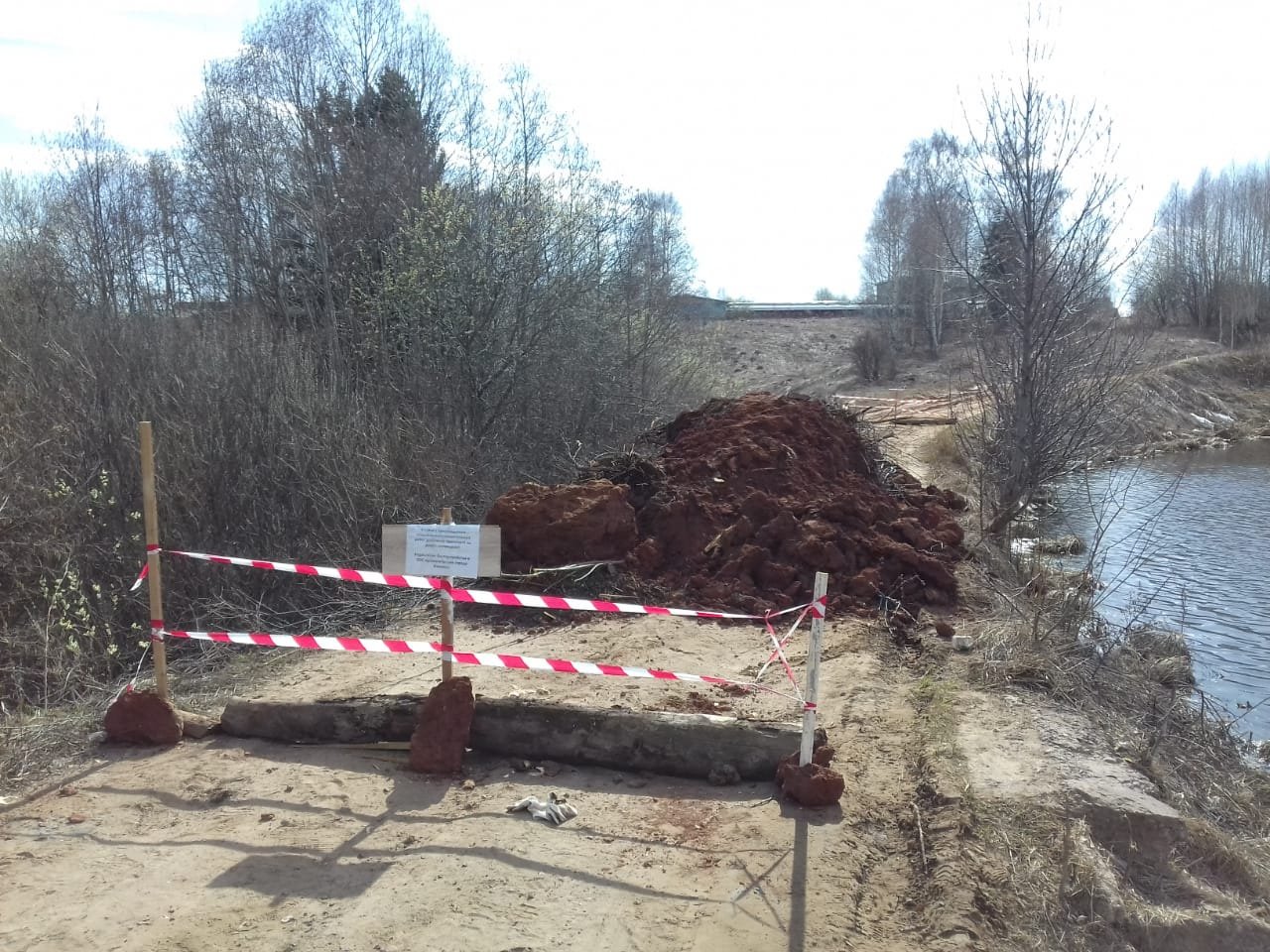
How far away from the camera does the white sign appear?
17.4 ft

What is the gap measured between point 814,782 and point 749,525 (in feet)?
16.4

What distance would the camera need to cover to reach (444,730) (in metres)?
5.29

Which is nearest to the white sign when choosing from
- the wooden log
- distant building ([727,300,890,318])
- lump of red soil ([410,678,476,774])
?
lump of red soil ([410,678,476,774])

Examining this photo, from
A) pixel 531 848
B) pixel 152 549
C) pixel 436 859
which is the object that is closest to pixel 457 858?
pixel 436 859

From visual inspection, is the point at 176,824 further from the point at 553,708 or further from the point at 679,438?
the point at 679,438

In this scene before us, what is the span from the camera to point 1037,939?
149 inches

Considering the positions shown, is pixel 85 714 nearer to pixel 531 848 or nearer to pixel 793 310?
pixel 531 848

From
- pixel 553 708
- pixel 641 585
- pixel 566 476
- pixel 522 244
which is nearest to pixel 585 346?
pixel 522 244

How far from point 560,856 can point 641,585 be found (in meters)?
4.95

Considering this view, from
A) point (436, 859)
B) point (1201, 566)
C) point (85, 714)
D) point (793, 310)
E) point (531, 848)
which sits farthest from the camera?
point (793, 310)

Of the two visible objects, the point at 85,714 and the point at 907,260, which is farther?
the point at 907,260

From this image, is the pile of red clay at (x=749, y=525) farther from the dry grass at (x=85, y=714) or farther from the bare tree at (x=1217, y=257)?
the bare tree at (x=1217, y=257)

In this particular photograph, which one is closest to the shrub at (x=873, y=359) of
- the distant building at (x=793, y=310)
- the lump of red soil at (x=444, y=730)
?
the distant building at (x=793, y=310)

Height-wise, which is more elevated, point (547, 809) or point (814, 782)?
point (814, 782)
